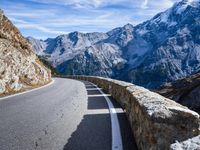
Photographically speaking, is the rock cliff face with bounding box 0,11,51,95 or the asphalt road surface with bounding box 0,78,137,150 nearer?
the asphalt road surface with bounding box 0,78,137,150

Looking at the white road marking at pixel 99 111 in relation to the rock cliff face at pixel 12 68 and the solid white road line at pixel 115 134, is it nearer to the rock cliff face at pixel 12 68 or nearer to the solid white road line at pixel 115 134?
the solid white road line at pixel 115 134

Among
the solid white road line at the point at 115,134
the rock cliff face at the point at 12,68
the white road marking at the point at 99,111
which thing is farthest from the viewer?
the rock cliff face at the point at 12,68

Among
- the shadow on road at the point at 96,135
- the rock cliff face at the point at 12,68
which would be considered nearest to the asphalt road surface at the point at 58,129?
the shadow on road at the point at 96,135

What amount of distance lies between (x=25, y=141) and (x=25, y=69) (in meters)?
24.4

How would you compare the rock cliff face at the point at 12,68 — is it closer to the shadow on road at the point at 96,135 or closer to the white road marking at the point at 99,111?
the white road marking at the point at 99,111

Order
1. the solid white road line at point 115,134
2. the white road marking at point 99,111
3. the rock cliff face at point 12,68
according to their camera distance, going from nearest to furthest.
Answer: the solid white road line at point 115,134, the white road marking at point 99,111, the rock cliff face at point 12,68

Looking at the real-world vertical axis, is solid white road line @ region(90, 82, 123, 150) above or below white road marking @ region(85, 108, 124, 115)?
above

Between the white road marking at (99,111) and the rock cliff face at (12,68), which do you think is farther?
the rock cliff face at (12,68)

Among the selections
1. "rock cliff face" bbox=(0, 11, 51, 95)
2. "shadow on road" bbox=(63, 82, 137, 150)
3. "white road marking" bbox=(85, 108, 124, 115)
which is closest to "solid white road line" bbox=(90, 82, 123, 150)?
"shadow on road" bbox=(63, 82, 137, 150)

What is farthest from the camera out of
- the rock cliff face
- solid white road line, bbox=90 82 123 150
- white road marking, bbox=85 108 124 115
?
the rock cliff face

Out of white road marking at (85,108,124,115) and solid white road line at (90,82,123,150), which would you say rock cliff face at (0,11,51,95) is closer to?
white road marking at (85,108,124,115)

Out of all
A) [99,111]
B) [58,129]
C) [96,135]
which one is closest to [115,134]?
[96,135]

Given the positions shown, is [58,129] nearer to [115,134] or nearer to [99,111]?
[115,134]

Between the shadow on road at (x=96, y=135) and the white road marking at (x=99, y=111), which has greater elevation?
the shadow on road at (x=96, y=135)
